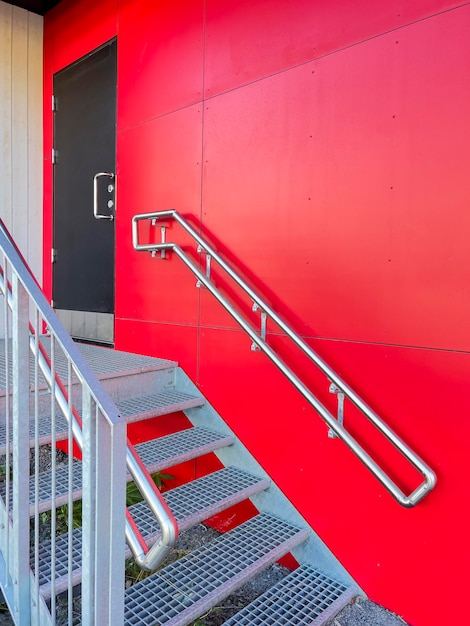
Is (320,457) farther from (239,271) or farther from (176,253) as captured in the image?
(176,253)

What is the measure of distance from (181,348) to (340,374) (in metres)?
1.05

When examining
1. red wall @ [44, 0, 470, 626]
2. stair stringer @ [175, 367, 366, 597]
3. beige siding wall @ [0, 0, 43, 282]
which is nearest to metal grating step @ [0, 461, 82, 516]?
stair stringer @ [175, 367, 366, 597]

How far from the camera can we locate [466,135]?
1706 millimetres

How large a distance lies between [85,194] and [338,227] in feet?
7.11

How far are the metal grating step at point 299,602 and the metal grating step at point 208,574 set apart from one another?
120 millimetres

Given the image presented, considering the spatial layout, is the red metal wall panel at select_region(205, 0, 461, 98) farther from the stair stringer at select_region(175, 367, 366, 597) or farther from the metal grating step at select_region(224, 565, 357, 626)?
the metal grating step at select_region(224, 565, 357, 626)

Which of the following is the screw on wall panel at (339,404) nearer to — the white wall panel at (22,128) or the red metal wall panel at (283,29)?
the red metal wall panel at (283,29)

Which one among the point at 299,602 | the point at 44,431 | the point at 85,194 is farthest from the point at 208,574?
the point at 85,194

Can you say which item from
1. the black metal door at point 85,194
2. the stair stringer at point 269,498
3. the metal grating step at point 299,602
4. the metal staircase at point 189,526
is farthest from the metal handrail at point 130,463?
the black metal door at point 85,194

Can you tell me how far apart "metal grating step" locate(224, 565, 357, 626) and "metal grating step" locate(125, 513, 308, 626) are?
0.39ft

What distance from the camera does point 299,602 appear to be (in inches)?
75.2

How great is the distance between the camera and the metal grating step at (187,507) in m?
1.70

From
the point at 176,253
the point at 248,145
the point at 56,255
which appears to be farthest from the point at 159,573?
the point at 56,255

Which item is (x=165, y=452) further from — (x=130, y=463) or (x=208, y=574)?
(x=130, y=463)
